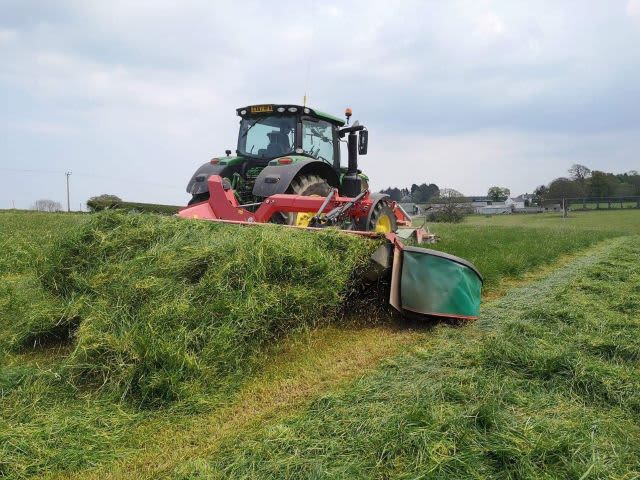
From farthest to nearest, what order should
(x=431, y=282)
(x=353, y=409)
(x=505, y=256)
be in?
(x=505, y=256), (x=431, y=282), (x=353, y=409)

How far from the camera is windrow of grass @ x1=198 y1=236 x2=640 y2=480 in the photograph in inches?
85.4

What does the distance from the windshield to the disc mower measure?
0.01m

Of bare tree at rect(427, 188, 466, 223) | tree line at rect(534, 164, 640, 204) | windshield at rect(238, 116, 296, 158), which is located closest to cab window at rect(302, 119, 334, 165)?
windshield at rect(238, 116, 296, 158)

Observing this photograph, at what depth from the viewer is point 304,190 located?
610cm

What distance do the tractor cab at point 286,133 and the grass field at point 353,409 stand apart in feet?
12.0

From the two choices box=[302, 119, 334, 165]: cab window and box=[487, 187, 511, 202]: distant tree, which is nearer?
box=[302, 119, 334, 165]: cab window

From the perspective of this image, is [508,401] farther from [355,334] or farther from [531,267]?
[531,267]

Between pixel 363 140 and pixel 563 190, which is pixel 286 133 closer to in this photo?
pixel 363 140

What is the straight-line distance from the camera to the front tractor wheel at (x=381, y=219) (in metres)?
5.74

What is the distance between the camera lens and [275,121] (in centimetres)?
736

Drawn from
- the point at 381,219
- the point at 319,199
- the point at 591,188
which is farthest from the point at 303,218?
the point at 591,188

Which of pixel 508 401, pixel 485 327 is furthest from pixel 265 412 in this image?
pixel 485 327

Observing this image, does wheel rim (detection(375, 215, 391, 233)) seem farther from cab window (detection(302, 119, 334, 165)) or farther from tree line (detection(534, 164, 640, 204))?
tree line (detection(534, 164, 640, 204))

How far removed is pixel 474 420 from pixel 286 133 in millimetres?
5604
